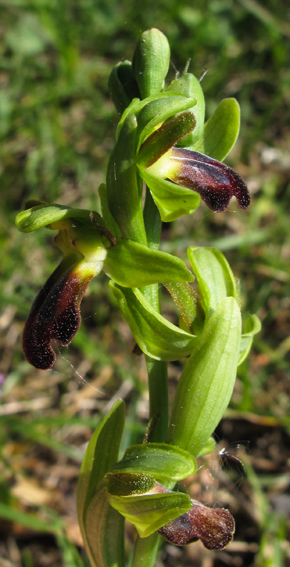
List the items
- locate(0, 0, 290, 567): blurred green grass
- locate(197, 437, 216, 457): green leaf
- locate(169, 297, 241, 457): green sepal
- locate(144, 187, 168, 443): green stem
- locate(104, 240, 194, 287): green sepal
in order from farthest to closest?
locate(0, 0, 290, 567): blurred green grass
locate(197, 437, 216, 457): green leaf
locate(144, 187, 168, 443): green stem
locate(169, 297, 241, 457): green sepal
locate(104, 240, 194, 287): green sepal

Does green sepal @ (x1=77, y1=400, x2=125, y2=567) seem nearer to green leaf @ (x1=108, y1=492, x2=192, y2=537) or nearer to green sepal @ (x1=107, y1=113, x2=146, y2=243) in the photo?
green leaf @ (x1=108, y1=492, x2=192, y2=537)

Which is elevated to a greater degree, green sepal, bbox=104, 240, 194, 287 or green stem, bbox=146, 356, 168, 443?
green sepal, bbox=104, 240, 194, 287

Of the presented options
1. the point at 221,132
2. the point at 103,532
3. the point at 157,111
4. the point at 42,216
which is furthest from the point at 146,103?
the point at 103,532

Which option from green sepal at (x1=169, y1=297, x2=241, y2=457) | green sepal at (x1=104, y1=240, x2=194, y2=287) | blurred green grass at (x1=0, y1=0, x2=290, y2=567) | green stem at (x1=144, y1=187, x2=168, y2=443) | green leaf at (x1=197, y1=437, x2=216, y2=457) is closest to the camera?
green sepal at (x1=104, y1=240, x2=194, y2=287)

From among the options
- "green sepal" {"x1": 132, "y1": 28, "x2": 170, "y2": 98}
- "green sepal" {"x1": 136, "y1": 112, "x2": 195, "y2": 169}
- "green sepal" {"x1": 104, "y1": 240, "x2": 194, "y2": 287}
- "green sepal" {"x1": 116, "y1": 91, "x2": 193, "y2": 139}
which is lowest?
"green sepal" {"x1": 104, "y1": 240, "x2": 194, "y2": 287}

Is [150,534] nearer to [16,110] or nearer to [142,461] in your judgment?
[142,461]

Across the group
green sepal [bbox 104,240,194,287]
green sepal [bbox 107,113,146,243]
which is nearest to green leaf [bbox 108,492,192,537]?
green sepal [bbox 104,240,194,287]

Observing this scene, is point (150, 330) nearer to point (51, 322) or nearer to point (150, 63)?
point (51, 322)

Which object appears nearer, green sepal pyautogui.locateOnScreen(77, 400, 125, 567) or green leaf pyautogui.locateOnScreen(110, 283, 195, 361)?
green leaf pyautogui.locateOnScreen(110, 283, 195, 361)
